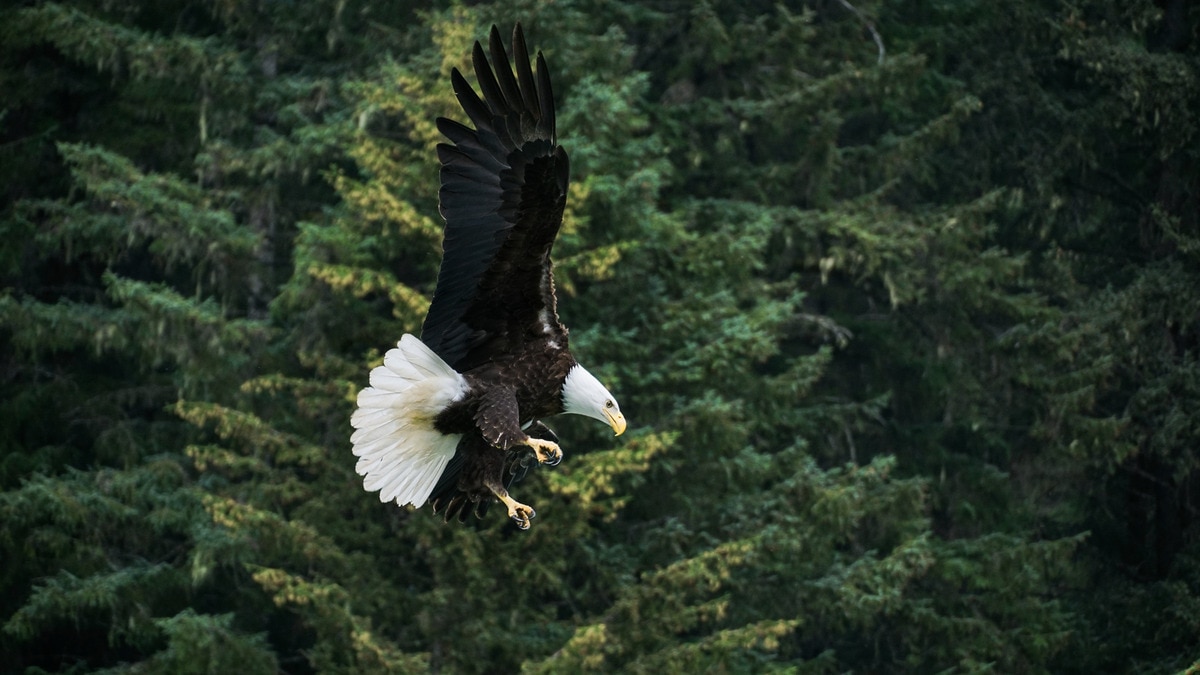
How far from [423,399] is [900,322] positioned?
9.22 m

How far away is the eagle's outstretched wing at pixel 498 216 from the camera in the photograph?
23.0ft

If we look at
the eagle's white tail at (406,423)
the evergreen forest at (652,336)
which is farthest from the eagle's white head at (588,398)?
the evergreen forest at (652,336)

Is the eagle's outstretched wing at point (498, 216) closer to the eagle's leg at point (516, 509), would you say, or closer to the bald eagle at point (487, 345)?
the bald eagle at point (487, 345)

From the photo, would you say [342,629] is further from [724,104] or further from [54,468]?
[724,104]

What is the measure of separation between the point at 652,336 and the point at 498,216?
5.20 m

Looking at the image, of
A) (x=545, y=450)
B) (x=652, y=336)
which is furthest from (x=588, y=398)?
(x=652, y=336)

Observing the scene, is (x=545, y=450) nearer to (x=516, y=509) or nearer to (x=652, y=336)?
(x=516, y=509)

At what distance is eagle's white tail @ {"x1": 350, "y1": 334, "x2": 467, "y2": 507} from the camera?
288 inches

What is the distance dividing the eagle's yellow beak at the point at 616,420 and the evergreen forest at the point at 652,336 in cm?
395

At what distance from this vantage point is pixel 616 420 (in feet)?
23.2

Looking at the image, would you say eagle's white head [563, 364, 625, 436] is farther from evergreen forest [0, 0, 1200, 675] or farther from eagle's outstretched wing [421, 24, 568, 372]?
evergreen forest [0, 0, 1200, 675]

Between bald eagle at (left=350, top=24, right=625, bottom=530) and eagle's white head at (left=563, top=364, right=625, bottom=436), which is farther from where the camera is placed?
eagle's white head at (left=563, top=364, right=625, bottom=436)

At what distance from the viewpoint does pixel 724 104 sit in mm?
14812

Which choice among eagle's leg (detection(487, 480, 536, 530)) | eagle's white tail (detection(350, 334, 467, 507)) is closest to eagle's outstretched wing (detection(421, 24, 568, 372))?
eagle's white tail (detection(350, 334, 467, 507))
